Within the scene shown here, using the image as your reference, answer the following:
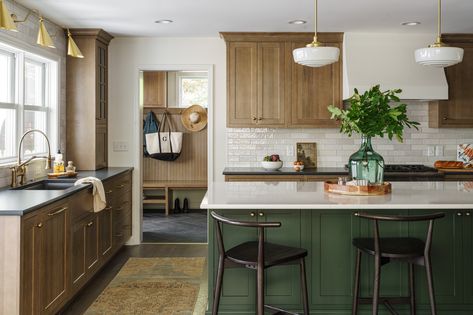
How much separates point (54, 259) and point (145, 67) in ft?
10.4

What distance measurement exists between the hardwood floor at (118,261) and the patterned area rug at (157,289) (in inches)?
2.8

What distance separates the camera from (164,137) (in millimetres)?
8695

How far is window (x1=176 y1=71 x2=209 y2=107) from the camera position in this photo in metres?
8.87

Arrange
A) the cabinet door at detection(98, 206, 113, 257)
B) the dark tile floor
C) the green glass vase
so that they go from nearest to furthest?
1. the green glass vase
2. the cabinet door at detection(98, 206, 113, 257)
3. the dark tile floor

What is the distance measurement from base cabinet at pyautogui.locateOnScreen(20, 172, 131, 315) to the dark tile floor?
1.53 m

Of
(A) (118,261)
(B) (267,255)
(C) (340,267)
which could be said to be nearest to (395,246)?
(C) (340,267)

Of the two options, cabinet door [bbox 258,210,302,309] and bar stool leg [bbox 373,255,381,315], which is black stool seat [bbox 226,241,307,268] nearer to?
cabinet door [bbox 258,210,302,309]

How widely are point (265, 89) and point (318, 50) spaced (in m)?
2.61

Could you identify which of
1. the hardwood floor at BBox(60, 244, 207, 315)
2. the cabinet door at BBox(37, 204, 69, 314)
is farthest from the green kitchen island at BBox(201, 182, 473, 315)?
the hardwood floor at BBox(60, 244, 207, 315)

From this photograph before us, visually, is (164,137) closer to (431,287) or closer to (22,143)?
(22,143)

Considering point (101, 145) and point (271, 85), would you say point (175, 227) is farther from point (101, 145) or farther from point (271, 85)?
point (271, 85)

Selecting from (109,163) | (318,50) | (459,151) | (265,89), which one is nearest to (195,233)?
(109,163)

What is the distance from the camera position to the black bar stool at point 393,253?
9.67 ft

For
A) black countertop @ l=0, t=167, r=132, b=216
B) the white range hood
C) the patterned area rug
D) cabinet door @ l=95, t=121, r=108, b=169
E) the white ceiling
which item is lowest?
the patterned area rug
